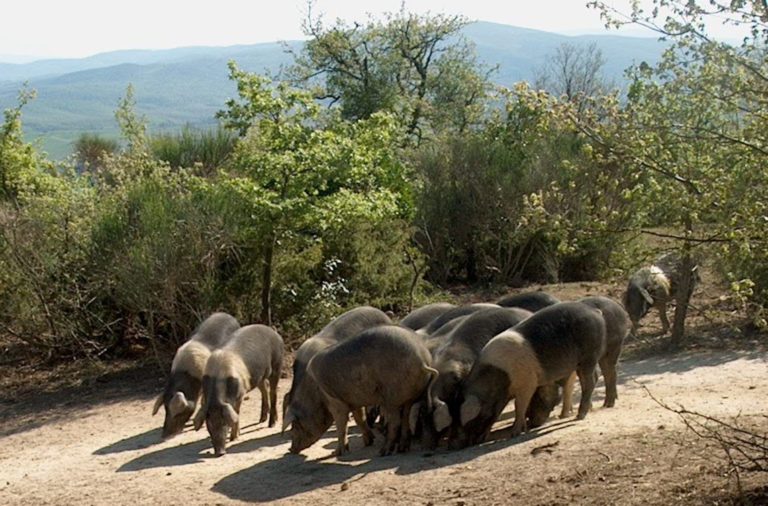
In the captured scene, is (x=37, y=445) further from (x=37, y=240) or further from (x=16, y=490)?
(x=37, y=240)

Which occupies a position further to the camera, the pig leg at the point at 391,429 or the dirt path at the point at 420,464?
the pig leg at the point at 391,429

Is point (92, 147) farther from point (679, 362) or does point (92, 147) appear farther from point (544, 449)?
point (544, 449)

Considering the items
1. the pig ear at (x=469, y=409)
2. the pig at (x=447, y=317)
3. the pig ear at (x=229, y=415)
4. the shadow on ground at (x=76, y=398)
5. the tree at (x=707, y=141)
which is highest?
the tree at (x=707, y=141)

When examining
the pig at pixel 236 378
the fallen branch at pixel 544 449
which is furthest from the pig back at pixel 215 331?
the fallen branch at pixel 544 449

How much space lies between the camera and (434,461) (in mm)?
9734

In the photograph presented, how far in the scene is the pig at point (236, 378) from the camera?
36.6ft

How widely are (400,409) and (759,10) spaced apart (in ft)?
17.9

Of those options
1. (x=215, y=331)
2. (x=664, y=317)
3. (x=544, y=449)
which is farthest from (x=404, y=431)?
(x=664, y=317)

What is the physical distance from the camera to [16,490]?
1023 cm

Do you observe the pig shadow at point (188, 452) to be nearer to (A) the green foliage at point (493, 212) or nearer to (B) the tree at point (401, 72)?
(A) the green foliage at point (493, 212)

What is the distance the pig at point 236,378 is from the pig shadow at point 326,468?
919 mm

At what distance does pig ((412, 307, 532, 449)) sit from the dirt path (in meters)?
0.31

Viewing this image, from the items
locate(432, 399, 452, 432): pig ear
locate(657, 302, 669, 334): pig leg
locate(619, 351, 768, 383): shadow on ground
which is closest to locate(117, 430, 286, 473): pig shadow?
locate(432, 399, 452, 432): pig ear

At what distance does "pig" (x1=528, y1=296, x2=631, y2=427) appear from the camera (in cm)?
1087
